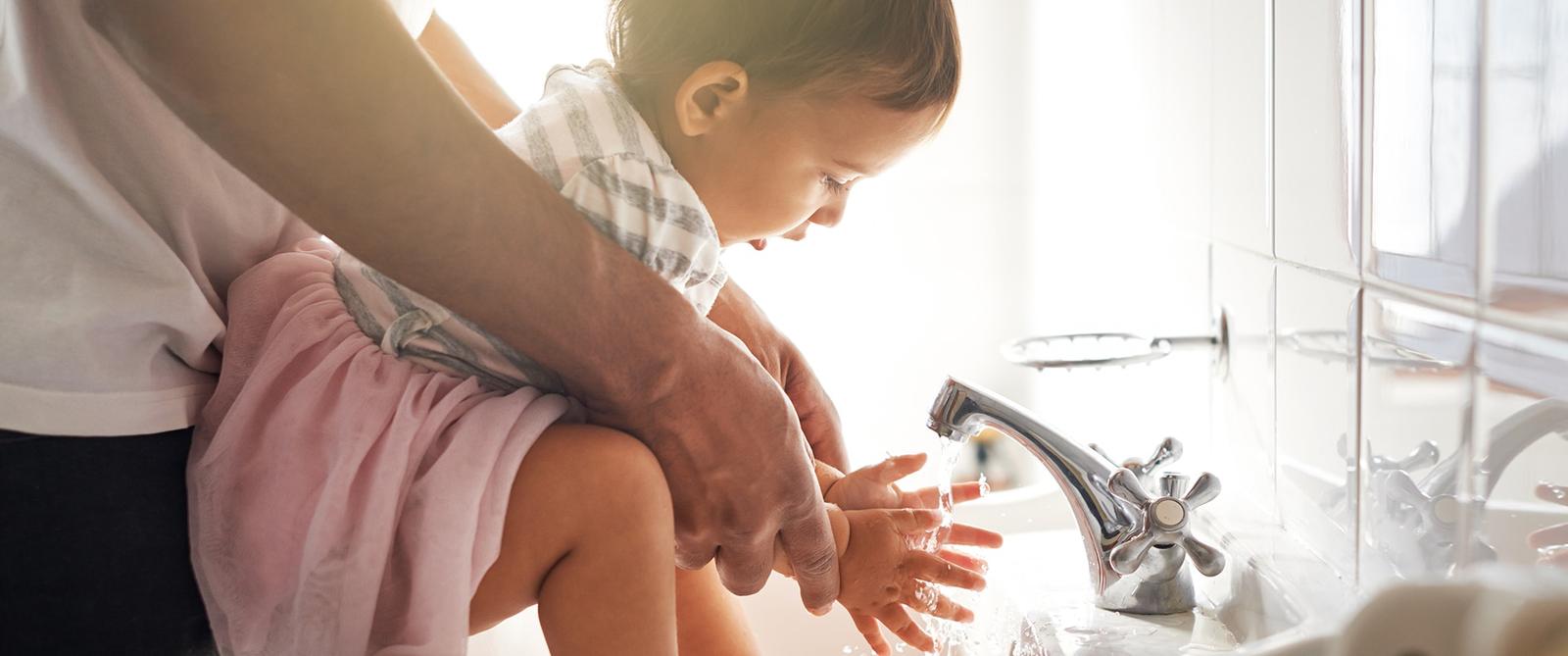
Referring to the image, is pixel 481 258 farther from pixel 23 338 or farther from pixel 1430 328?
pixel 1430 328

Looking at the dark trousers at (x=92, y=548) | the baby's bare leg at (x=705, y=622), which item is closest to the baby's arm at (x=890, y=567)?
the baby's bare leg at (x=705, y=622)

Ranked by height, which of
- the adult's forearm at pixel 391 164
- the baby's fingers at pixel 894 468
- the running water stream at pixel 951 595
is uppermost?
the adult's forearm at pixel 391 164

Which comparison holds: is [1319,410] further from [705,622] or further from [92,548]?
[92,548]

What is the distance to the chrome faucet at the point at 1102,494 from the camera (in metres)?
0.70

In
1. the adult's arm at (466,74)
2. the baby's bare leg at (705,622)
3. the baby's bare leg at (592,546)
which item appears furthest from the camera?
the adult's arm at (466,74)

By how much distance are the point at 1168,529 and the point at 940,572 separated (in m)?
0.13

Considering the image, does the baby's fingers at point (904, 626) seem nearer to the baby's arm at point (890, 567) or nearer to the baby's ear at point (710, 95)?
the baby's arm at point (890, 567)

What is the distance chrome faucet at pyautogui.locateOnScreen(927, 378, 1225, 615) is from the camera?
703 millimetres

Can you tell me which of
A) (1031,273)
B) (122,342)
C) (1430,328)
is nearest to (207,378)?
(122,342)

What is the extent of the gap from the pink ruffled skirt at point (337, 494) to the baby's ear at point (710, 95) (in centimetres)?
20

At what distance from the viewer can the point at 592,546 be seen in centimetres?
57

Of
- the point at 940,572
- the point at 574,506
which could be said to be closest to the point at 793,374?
the point at 940,572

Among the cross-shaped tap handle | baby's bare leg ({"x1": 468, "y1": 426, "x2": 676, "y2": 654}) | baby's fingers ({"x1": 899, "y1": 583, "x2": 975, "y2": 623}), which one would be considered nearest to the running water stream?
baby's fingers ({"x1": 899, "y1": 583, "x2": 975, "y2": 623})

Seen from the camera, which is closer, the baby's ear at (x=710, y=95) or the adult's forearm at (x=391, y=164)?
the adult's forearm at (x=391, y=164)
